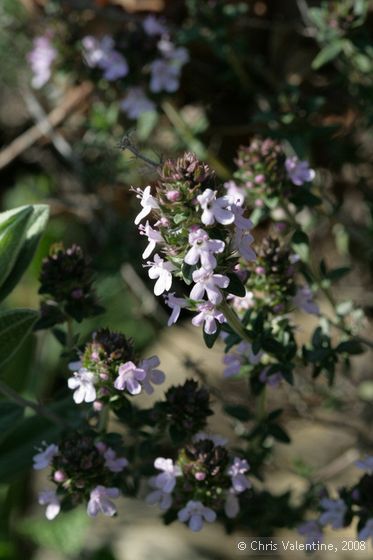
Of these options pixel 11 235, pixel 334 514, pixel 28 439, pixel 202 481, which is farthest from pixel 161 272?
pixel 28 439

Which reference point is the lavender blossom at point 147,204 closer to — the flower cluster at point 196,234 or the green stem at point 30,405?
the flower cluster at point 196,234

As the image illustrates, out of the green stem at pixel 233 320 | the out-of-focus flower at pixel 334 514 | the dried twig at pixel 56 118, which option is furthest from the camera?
the dried twig at pixel 56 118

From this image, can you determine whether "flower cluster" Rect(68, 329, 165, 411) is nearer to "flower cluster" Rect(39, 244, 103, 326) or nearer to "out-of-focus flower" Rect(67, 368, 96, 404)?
"out-of-focus flower" Rect(67, 368, 96, 404)

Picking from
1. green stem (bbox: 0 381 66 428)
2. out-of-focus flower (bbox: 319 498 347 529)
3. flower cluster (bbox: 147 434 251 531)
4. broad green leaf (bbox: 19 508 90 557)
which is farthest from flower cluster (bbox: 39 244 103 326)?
broad green leaf (bbox: 19 508 90 557)

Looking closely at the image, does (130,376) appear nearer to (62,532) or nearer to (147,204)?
(147,204)

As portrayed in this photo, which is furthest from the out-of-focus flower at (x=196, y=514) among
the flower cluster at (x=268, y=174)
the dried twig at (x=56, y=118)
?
the dried twig at (x=56, y=118)
